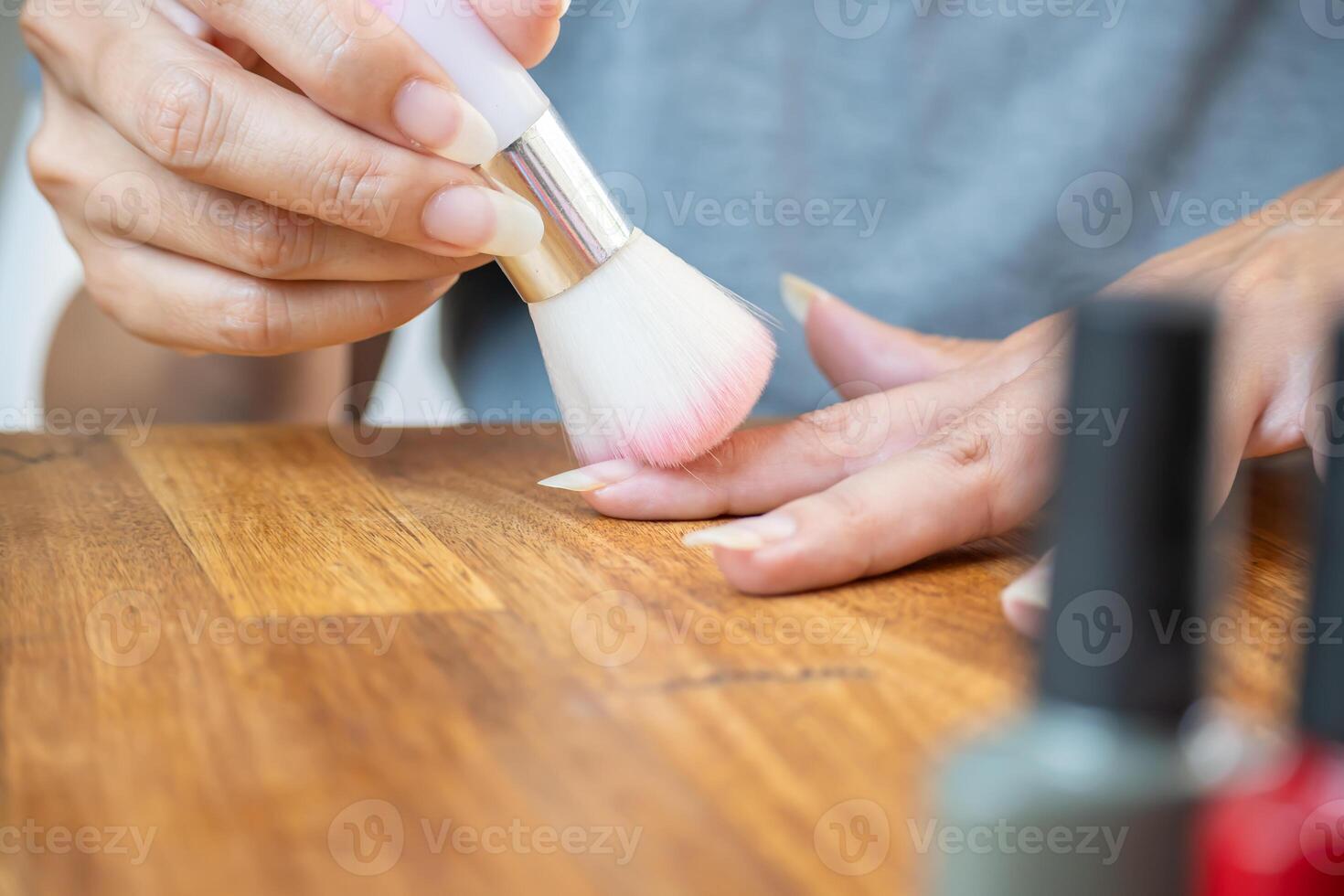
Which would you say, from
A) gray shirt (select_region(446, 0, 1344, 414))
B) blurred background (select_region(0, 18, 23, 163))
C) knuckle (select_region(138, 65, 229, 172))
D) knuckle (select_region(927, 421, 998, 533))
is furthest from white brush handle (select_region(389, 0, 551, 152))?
blurred background (select_region(0, 18, 23, 163))

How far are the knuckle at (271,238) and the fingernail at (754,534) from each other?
316 mm

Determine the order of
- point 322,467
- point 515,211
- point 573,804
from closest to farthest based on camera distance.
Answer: point 573,804, point 515,211, point 322,467

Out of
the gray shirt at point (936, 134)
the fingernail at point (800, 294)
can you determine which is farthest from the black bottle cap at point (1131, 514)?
the gray shirt at point (936, 134)

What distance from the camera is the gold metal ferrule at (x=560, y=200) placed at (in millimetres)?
545

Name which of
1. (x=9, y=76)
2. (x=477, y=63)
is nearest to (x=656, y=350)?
(x=477, y=63)

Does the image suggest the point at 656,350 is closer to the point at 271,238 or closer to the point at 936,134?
the point at 271,238

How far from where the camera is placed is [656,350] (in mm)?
556

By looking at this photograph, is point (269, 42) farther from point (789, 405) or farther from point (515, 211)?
point (789, 405)

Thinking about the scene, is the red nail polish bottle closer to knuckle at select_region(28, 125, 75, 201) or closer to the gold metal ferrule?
the gold metal ferrule

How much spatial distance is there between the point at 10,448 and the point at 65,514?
0.55 ft

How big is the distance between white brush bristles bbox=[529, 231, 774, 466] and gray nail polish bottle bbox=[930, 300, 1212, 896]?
332mm

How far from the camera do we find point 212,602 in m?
0.48

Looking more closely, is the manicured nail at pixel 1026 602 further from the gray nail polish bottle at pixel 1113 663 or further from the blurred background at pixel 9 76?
the blurred background at pixel 9 76

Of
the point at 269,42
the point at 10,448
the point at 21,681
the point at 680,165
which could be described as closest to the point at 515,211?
the point at 269,42
